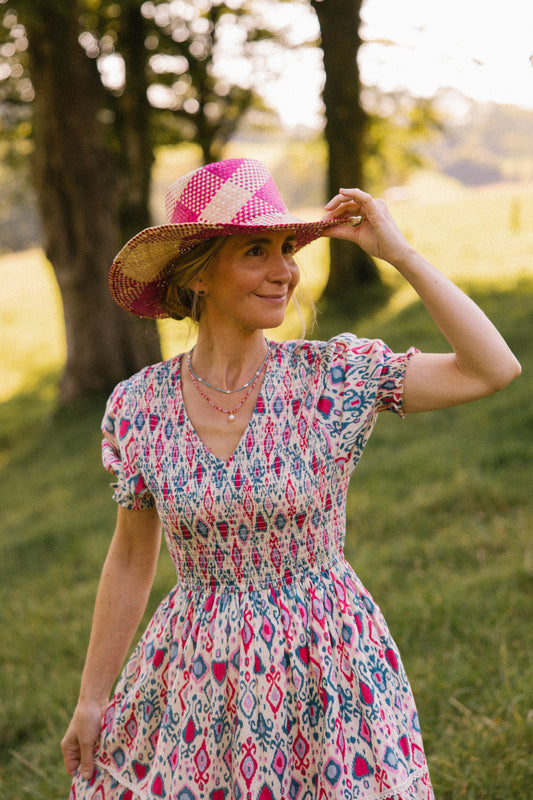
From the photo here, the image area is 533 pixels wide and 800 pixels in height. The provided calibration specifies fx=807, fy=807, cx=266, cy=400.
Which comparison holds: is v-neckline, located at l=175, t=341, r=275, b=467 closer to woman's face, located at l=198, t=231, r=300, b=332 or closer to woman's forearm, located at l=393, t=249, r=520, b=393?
woman's face, located at l=198, t=231, r=300, b=332

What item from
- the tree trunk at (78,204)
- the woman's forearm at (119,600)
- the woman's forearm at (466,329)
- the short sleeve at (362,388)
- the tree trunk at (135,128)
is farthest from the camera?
the tree trunk at (135,128)

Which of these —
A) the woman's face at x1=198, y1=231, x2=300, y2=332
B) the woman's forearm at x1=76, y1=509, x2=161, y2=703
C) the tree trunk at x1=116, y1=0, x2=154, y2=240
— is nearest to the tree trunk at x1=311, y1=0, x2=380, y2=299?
the tree trunk at x1=116, y1=0, x2=154, y2=240

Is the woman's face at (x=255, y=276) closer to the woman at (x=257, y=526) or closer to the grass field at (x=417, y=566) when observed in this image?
the woman at (x=257, y=526)

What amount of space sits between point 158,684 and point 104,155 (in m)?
9.35

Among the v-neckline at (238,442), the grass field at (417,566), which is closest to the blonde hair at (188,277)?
the v-neckline at (238,442)

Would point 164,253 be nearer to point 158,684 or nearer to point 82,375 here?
point 158,684

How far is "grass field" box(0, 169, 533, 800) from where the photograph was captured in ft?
10.9

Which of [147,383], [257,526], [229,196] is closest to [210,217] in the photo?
[229,196]

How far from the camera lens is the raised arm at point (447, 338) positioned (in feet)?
6.33

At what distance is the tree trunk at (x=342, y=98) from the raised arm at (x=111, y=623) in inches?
449

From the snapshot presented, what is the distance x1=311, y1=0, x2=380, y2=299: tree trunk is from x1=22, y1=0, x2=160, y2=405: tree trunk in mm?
4046

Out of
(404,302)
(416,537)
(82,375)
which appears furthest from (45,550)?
(404,302)

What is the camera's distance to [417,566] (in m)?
4.88

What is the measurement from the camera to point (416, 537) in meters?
5.35
